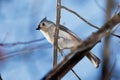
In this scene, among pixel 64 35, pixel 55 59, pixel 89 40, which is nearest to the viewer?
pixel 89 40

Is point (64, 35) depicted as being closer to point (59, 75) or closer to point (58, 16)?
point (58, 16)

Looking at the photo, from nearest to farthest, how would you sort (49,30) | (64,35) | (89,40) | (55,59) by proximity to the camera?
1. (89,40)
2. (55,59)
3. (64,35)
4. (49,30)

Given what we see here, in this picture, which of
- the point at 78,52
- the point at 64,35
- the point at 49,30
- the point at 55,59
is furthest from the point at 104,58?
the point at 49,30

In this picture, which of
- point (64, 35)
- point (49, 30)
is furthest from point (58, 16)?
point (49, 30)

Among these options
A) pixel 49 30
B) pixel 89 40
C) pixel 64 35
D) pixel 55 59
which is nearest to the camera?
pixel 89 40

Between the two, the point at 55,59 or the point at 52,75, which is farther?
the point at 55,59

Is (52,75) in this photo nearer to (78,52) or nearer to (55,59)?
(78,52)

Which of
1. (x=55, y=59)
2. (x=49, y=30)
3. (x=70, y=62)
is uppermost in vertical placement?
(x=70, y=62)

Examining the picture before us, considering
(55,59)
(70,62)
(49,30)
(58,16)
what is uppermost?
(70,62)

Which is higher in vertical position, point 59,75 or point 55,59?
point 59,75
